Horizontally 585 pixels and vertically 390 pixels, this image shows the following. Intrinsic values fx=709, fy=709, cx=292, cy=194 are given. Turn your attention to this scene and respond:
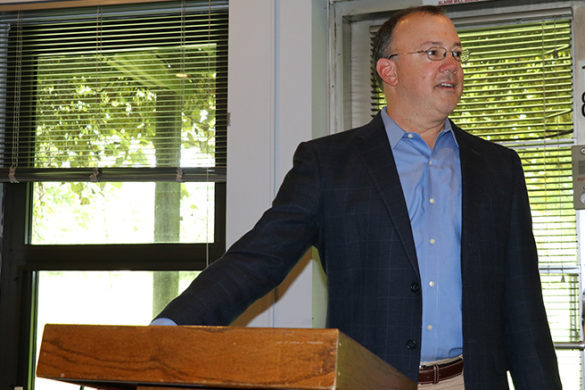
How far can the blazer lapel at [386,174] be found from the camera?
158 cm

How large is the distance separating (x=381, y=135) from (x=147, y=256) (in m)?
1.58

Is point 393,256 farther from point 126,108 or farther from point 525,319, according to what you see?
point 126,108

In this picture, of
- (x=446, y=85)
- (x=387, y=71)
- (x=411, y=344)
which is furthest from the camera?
(x=387, y=71)

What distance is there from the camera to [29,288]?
317cm

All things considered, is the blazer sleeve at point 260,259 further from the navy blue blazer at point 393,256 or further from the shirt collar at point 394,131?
the shirt collar at point 394,131

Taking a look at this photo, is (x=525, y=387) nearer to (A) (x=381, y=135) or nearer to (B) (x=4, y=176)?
(A) (x=381, y=135)

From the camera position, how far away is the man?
1.54 meters

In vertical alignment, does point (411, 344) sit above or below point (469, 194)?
below

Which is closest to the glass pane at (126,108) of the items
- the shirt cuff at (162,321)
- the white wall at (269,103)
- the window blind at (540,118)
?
the white wall at (269,103)

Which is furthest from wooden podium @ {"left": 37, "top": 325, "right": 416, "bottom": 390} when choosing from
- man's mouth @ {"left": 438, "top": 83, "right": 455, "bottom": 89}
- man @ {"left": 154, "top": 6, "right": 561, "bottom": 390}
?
man's mouth @ {"left": 438, "top": 83, "right": 455, "bottom": 89}

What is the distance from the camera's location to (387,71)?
198 centimetres

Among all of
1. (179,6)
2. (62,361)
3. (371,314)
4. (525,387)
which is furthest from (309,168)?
(179,6)

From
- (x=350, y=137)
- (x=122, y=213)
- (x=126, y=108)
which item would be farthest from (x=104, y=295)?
(x=350, y=137)

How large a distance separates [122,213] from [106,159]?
25 centimetres
